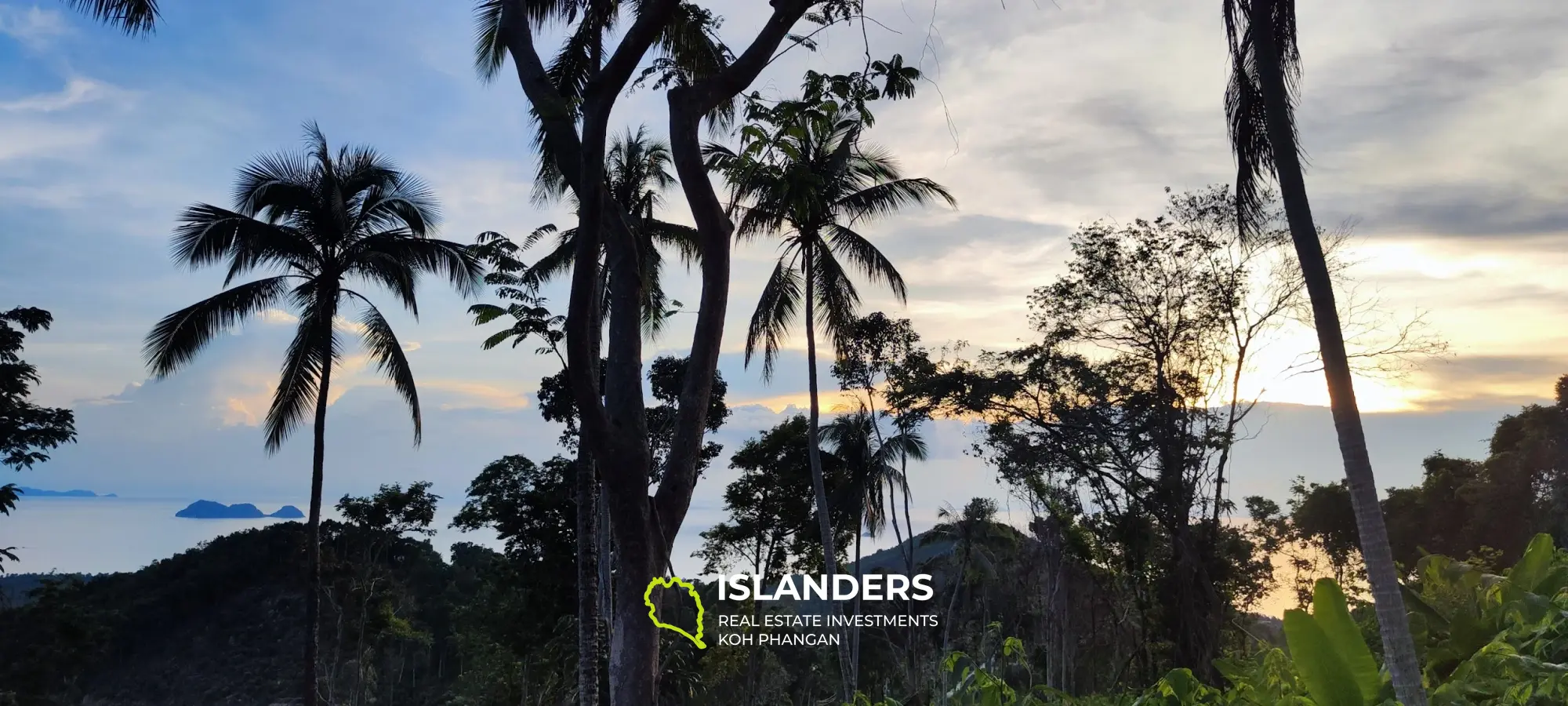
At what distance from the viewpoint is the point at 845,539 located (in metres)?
21.7

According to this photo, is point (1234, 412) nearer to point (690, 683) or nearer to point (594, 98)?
point (690, 683)

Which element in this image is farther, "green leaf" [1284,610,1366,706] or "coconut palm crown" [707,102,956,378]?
"coconut palm crown" [707,102,956,378]

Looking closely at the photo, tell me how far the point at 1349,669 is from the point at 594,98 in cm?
380

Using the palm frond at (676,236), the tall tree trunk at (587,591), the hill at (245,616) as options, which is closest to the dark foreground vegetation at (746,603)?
the hill at (245,616)

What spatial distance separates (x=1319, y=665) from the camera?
2811 millimetres

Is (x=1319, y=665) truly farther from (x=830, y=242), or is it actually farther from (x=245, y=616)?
→ (x=245, y=616)

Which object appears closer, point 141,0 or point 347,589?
point 141,0

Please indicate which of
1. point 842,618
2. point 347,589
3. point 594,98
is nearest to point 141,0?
point 594,98

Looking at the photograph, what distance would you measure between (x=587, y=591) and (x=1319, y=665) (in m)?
8.71

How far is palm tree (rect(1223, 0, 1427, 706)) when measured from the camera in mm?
4129

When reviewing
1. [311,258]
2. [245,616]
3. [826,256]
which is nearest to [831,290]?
[826,256]

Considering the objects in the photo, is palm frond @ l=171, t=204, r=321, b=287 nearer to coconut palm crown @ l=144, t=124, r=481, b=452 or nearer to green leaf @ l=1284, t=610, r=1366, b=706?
coconut palm crown @ l=144, t=124, r=481, b=452

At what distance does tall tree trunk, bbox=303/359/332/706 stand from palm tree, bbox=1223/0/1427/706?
1110 centimetres

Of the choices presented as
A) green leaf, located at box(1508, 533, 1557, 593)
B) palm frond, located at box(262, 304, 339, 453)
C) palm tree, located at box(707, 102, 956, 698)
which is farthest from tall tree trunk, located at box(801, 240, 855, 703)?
green leaf, located at box(1508, 533, 1557, 593)
